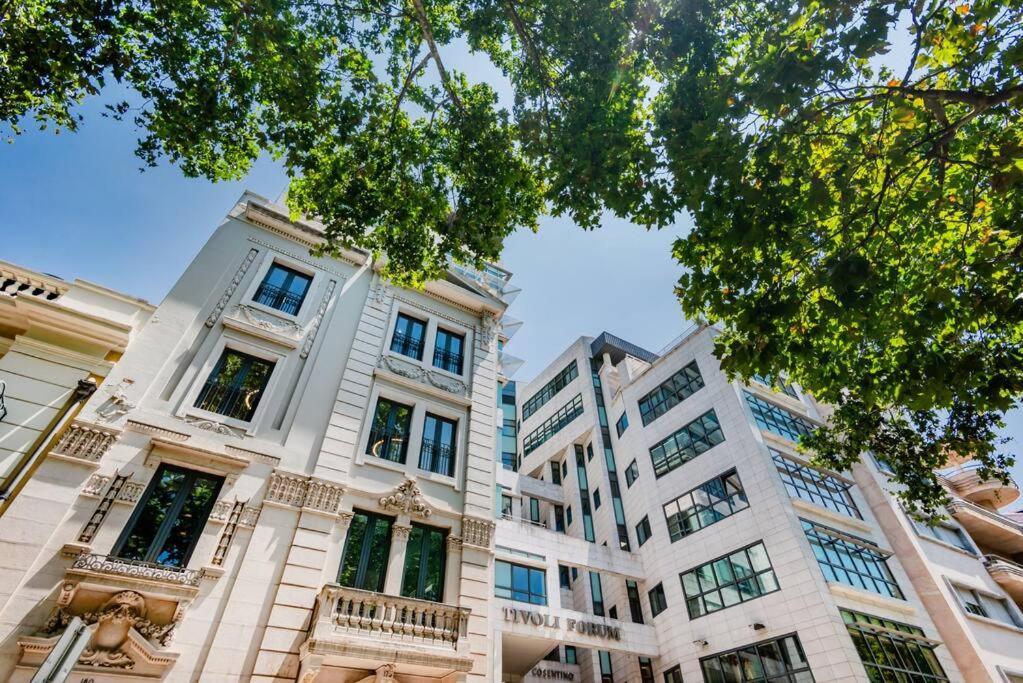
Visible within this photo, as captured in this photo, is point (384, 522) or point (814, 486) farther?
point (814, 486)

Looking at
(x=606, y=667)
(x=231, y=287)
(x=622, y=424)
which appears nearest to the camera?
(x=231, y=287)

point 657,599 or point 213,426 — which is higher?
point 657,599

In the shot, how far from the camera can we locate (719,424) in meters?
23.7

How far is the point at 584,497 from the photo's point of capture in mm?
30938

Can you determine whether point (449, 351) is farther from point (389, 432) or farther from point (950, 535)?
point (950, 535)

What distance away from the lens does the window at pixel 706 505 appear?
21.8m

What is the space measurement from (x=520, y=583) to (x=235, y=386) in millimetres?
14477

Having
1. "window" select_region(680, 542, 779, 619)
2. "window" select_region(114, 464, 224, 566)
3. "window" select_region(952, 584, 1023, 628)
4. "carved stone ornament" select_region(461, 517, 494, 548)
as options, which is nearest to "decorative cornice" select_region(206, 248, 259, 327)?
"window" select_region(114, 464, 224, 566)

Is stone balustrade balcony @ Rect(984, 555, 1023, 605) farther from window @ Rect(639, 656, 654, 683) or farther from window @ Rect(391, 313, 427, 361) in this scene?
window @ Rect(391, 313, 427, 361)

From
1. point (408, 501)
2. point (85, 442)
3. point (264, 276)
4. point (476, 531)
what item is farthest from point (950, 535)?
point (85, 442)

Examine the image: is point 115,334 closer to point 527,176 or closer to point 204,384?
point 204,384

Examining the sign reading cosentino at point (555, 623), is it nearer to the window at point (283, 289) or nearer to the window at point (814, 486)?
Result: the window at point (814, 486)

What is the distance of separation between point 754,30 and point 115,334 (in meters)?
13.4

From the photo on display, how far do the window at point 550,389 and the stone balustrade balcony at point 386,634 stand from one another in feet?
87.7
